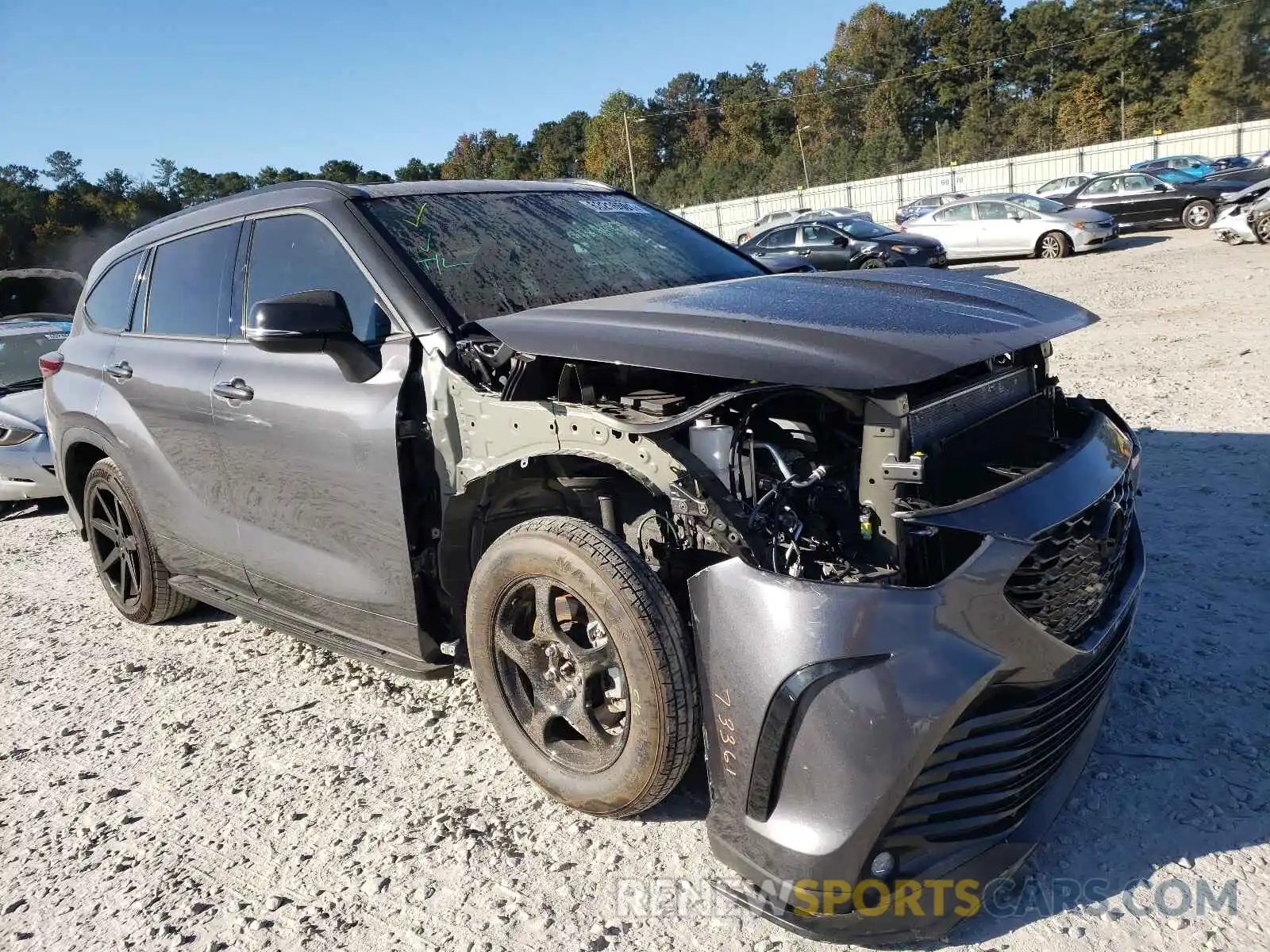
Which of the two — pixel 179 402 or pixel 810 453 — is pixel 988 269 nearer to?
pixel 179 402

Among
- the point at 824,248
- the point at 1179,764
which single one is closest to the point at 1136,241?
the point at 824,248

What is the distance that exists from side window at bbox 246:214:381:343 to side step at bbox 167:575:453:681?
1.07 meters

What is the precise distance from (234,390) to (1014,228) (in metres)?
18.8

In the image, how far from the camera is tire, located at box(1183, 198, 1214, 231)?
1952 centimetres

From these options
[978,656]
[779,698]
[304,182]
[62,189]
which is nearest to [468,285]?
[304,182]

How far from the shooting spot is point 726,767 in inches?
84.2

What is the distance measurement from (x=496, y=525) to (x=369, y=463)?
45cm

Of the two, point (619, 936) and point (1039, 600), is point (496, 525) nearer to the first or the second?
point (619, 936)

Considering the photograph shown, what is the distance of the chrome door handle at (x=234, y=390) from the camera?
10.8 ft

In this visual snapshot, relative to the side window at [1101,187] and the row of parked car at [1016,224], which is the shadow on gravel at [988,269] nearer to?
the row of parked car at [1016,224]

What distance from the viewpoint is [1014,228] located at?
18.9 metres

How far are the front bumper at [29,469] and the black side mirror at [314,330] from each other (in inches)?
219

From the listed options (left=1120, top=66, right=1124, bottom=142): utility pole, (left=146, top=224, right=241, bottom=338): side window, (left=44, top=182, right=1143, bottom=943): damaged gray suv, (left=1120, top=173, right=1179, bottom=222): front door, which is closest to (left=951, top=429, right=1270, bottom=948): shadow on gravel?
(left=44, top=182, right=1143, bottom=943): damaged gray suv

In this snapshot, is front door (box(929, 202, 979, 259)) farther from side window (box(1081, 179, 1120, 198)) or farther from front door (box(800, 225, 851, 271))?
A: side window (box(1081, 179, 1120, 198))
